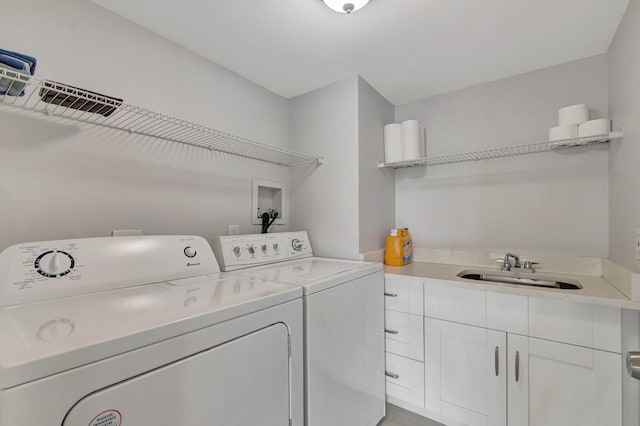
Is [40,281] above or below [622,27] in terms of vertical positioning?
below

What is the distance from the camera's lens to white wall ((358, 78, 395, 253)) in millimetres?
2117

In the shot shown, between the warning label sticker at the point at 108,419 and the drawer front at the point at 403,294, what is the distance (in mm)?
1588

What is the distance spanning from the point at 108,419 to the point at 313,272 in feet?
3.42

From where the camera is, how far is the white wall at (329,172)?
2100 mm

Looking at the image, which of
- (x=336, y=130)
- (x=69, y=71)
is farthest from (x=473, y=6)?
(x=69, y=71)

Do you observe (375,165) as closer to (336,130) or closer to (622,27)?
(336,130)

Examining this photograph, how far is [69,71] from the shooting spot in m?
1.29

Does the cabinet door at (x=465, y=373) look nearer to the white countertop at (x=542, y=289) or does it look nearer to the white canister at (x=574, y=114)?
the white countertop at (x=542, y=289)

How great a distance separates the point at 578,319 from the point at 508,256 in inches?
26.8

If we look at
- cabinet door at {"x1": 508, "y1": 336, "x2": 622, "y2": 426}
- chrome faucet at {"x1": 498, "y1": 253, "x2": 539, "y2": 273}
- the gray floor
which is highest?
chrome faucet at {"x1": 498, "y1": 253, "x2": 539, "y2": 273}

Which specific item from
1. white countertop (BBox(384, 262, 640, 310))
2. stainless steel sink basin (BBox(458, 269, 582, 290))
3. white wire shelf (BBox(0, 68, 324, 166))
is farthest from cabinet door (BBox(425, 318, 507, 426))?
white wire shelf (BBox(0, 68, 324, 166))

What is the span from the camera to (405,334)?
186 centimetres

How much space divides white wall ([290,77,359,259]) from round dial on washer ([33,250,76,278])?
1537mm

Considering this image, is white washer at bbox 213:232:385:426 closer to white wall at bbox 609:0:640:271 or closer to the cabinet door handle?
the cabinet door handle
